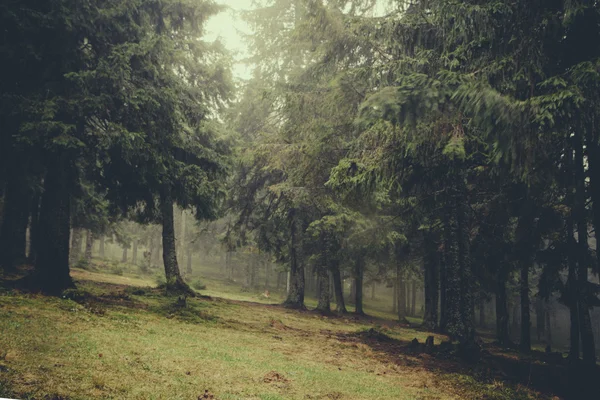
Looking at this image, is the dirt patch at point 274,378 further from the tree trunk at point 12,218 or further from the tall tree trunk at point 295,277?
the tall tree trunk at point 295,277

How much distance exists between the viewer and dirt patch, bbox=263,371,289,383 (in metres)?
7.16

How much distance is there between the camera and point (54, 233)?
11.2m

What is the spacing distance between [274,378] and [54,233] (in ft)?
27.5

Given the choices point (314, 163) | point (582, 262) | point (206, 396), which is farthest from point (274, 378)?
point (582, 262)

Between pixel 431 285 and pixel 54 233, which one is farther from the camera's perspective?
pixel 431 285

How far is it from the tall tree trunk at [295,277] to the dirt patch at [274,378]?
14.9 metres

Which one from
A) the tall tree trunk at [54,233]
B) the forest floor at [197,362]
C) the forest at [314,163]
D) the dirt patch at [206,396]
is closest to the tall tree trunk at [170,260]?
A: the forest at [314,163]

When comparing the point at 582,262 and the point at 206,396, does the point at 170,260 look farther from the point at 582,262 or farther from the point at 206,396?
the point at 582,262

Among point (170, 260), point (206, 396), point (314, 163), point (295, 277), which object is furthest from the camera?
point (295, 277)

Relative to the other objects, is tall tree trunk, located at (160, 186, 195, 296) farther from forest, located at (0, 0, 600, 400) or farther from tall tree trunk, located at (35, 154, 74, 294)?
tall tree trunk, located at (35, 154, 74, 294)

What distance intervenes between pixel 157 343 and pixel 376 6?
42.0ft

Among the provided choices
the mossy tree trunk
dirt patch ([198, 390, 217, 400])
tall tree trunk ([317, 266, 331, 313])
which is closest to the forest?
dirt patch ([198, 390, 217, 400])

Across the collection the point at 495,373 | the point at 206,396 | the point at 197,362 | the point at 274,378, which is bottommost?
the point at 495,373

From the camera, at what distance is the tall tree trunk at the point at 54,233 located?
11.1 metres
